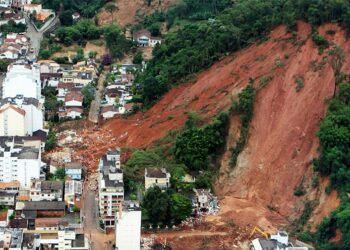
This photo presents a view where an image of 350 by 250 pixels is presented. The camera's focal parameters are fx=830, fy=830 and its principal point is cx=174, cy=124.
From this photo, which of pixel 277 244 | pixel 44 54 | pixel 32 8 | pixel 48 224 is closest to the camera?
pixel 277 244

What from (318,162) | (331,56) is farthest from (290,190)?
(331,56)

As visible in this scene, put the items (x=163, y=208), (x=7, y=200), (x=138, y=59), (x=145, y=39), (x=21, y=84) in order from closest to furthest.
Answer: (x=163, y=208) < (x=7, y=200) < (x=21, y=84) < (x=138, y=59) < (x=145, y=39)

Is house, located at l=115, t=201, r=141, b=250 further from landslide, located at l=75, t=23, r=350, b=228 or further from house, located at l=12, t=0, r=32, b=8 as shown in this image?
house, located at l=12, t=0, r=32, b=8

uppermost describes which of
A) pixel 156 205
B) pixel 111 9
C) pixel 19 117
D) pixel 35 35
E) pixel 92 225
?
pixel 156 205

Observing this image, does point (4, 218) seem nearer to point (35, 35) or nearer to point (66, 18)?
point (35, 35)

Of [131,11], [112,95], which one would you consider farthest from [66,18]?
[112,95]

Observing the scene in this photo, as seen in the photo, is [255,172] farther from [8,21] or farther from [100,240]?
[8,21]
